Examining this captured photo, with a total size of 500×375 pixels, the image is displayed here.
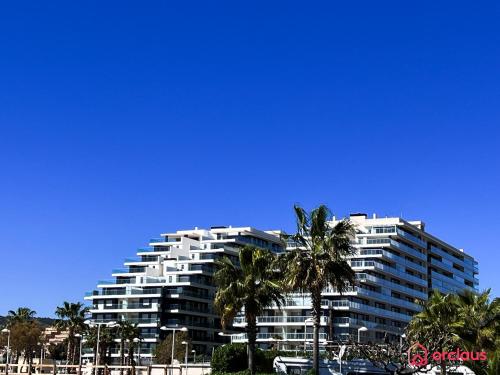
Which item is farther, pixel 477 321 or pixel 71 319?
pixel 71 319

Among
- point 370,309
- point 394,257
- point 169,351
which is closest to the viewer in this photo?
point 169,351

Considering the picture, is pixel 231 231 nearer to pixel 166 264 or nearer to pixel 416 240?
pixel 166 264

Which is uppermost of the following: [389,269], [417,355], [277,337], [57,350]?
[389,269]

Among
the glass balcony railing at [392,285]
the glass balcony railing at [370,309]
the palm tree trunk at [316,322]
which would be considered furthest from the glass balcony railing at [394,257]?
the palm tree trunk at [316,322]

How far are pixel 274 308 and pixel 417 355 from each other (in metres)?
67.9

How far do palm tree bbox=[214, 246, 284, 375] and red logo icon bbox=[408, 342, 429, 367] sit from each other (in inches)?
367

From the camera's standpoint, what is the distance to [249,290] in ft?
163

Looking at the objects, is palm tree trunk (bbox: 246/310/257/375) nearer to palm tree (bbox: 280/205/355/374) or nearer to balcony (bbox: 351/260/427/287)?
palm tree (bbox: 280/205/355/374)

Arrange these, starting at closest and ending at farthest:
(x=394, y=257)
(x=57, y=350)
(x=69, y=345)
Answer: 1. (x=69, y=345)
2. (x=394, y=257)
3. (x=57, y=350)

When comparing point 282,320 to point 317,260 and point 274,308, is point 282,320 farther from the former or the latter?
point 317,260

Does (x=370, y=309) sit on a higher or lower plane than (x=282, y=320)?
higher

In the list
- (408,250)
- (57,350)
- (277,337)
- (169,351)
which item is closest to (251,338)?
(169,351)

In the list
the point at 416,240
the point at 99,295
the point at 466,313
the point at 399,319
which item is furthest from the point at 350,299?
the point at 466,313

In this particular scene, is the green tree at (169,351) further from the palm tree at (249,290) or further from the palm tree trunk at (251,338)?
the palm tree at (249,290)
